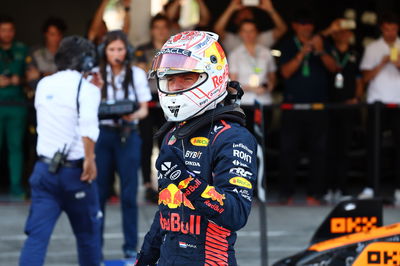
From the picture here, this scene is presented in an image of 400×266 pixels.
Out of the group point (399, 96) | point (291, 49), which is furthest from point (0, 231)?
point (399, 96)

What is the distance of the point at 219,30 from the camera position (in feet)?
34.3

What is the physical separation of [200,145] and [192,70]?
31cm

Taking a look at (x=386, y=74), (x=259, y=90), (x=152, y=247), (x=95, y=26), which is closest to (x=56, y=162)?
(x=152, y=247)

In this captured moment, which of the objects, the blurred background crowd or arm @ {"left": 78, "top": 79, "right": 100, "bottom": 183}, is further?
the blurred background crowd

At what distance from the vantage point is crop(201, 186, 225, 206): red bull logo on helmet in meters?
3.45

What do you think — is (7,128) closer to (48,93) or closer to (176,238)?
(48,93)

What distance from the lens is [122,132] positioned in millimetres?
7516

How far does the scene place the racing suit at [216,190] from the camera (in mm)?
3574

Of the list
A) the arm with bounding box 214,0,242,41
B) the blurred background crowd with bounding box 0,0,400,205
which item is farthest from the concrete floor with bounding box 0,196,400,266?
the arm with bounding box 214,0,242,41

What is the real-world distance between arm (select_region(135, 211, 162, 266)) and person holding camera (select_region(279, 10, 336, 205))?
6.22 m

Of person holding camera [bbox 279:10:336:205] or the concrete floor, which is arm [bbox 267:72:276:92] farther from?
the concrete floor

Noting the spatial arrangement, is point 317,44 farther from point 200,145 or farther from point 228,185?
point 228,185

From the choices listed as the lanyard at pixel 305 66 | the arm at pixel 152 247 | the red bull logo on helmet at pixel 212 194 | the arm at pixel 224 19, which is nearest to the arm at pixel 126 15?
the arm at pixel 224 19

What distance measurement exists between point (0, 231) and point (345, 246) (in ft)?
13.3
